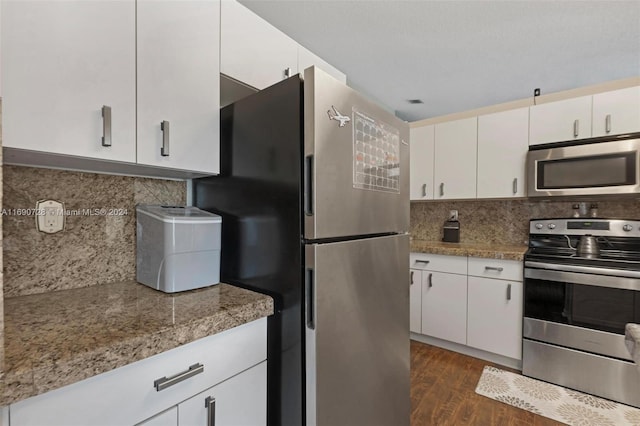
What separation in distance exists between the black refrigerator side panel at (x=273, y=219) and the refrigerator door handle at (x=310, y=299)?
3 cm

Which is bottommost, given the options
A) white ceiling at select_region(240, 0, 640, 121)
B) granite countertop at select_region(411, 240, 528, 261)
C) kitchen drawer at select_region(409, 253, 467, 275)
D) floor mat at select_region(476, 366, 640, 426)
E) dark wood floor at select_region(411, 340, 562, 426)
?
dark wood floor at select_region(411, 340, 562, 426)

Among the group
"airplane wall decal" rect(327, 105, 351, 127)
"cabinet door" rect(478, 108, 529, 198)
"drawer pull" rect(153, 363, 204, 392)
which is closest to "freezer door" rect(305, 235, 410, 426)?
"drawer pull" rect(153, 363, 204, 392)

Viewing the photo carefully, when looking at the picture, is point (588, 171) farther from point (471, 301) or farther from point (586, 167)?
point (471, 301)

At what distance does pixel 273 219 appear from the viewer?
1085 mm

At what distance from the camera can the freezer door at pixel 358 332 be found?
0.99 meters

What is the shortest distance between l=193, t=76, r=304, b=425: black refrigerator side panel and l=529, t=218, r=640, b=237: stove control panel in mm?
2392

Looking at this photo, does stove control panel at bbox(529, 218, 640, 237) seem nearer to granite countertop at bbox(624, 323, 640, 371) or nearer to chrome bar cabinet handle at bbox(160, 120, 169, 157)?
granite countertop at bbox(624, 323, 640, 371)

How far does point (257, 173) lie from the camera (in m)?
1.15

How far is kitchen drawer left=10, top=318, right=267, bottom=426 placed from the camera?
61 centimetres

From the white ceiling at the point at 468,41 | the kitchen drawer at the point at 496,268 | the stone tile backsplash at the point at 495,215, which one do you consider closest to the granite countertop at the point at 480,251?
the kitchen drawer at the point at 496,268

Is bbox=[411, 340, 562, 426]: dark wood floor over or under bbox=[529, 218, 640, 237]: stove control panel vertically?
under

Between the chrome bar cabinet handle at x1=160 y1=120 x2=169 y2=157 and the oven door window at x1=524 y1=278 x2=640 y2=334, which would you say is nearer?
the chrome bar cabinet handle at x1=160 y1=120 x2=169 y2=157

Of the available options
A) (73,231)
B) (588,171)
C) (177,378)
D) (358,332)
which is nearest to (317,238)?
(358,332)

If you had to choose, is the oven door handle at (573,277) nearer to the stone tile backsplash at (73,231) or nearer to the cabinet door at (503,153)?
the cabinet door at (503,153)
